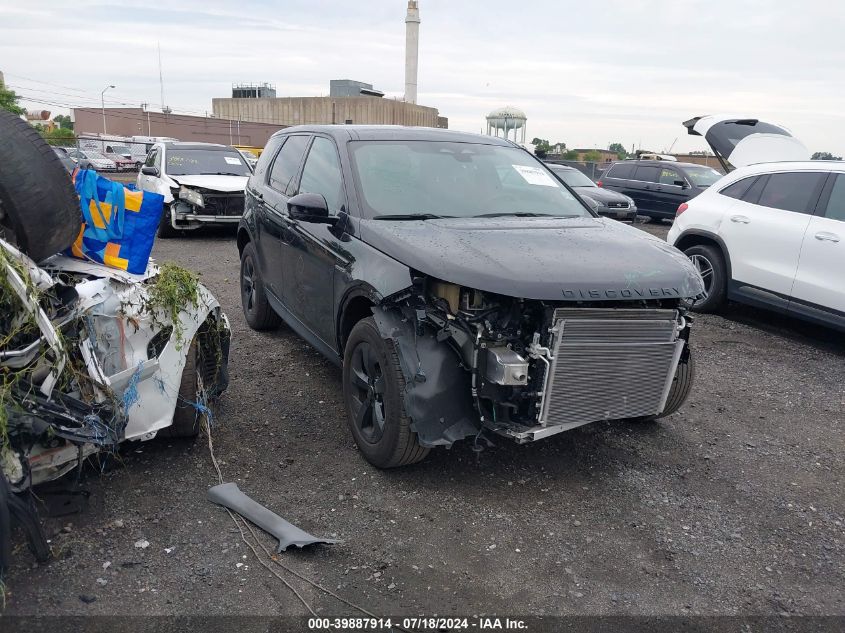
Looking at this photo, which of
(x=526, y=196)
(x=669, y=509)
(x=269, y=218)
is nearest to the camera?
(x=669, y=509)

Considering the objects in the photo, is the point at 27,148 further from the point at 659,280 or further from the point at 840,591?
the point at 840,591

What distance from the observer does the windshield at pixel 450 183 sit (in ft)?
13.7

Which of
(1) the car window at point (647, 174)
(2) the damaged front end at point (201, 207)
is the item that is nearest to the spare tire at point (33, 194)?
(2) the damaged front end at point (201, 207)

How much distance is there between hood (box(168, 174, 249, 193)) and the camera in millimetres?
11711

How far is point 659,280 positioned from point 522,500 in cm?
131

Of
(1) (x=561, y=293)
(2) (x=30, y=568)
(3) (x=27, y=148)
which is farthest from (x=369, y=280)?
(2) (x=30, y=568)

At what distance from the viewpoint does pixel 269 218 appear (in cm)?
539

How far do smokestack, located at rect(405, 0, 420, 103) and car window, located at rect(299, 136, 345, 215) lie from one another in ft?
241

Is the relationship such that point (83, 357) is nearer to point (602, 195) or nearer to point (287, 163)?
point (287, 163)

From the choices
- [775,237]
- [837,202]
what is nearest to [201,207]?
[775,237]

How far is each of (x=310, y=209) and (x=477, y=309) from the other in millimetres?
1334

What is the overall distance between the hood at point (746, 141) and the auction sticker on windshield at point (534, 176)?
4656mm

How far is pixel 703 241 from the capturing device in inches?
307

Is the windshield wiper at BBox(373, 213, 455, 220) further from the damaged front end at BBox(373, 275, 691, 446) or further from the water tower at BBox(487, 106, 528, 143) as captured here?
the water tower at BBox(487, 106, 528, 143)
